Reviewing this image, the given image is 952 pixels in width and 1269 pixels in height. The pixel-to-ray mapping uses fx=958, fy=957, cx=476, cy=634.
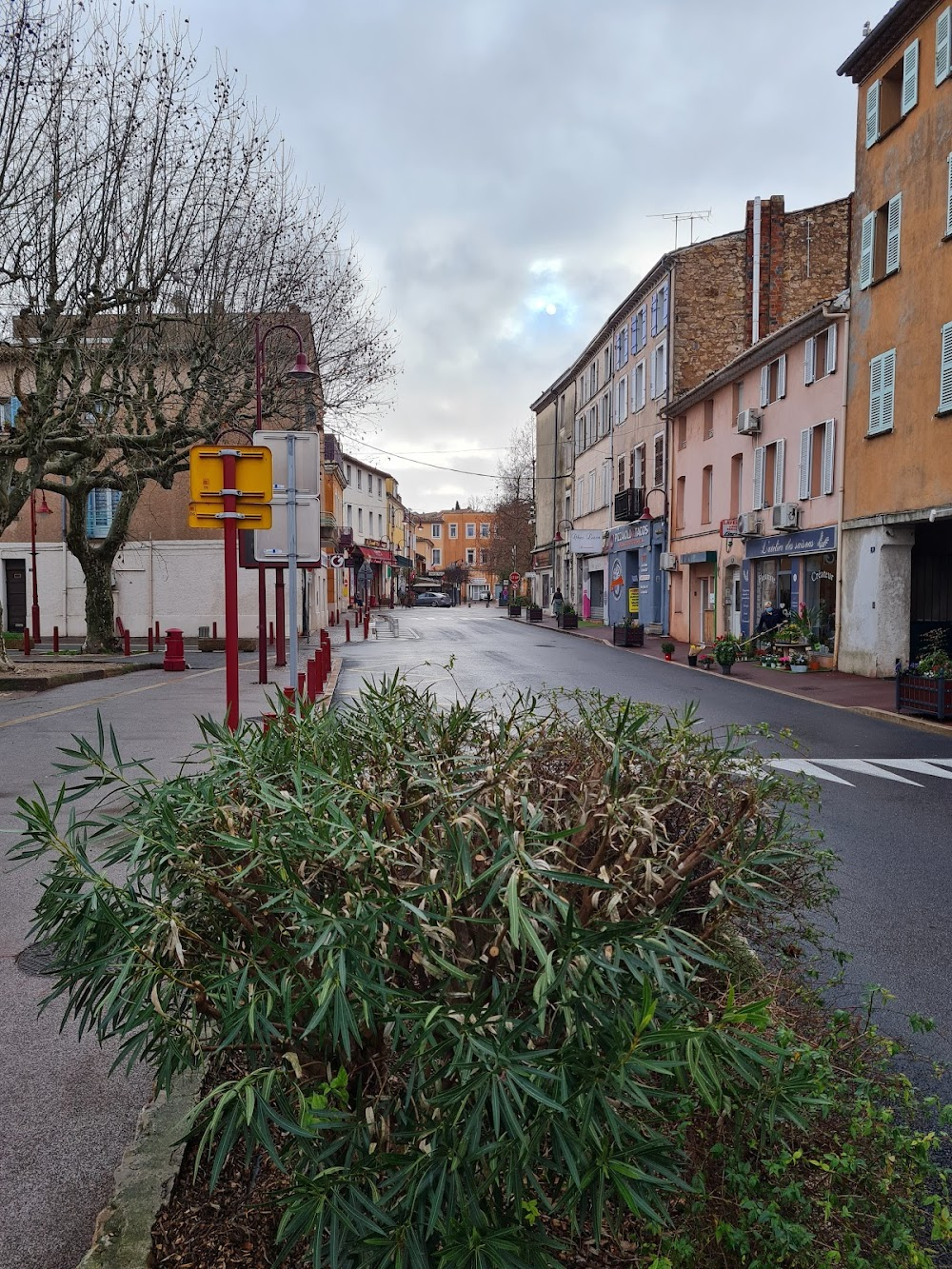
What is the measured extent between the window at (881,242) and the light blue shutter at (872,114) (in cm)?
149

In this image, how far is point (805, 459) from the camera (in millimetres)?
22281

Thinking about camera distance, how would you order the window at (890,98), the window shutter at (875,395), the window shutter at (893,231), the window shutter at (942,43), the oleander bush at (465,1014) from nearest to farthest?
the oleander bush at (465,1014) → the window shutter at (942,43) → the window at (890,98) → the window shutter at (893,231) → the window shutter at (875,395)

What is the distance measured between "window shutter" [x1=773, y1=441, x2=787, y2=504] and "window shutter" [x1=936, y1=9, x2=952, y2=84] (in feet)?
28.1

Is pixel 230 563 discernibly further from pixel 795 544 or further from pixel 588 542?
pixel 588 542

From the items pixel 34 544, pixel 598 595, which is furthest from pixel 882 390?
pixel 598 595

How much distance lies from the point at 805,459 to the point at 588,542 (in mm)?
22291

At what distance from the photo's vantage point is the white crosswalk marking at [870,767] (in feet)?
29.8

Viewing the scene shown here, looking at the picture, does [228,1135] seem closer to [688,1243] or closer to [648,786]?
[688,1243]

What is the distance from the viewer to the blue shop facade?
3525cm

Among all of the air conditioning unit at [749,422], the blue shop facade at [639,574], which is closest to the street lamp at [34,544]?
the blue shop facade at [639,574]

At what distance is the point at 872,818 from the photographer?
7383 mm

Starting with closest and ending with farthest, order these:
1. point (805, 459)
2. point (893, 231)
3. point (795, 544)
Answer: point (893, 231) < point (805, 459) < point (795, 544)

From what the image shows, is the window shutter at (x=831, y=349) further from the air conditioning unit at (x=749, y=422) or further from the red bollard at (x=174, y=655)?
the red bollard at (x=174, y=655)

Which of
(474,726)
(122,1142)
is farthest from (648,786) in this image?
(122,1142)
